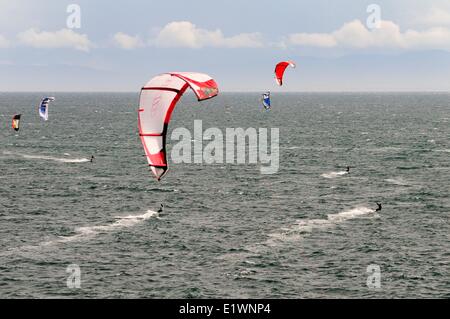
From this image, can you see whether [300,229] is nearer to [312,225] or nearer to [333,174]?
[312,225]

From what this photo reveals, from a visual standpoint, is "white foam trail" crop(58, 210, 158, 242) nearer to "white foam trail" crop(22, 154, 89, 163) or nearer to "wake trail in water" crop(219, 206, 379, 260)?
"wake trail in water" crop(219, 206, 379, 260)

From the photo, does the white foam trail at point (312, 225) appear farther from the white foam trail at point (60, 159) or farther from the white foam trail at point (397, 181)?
the white foam trail at point (60, 159)

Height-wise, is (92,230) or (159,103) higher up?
(159,103)

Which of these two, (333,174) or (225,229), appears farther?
(333,174)

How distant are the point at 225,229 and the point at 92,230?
46.6ft

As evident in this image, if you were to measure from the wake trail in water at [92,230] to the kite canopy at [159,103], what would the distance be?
34.1 meters

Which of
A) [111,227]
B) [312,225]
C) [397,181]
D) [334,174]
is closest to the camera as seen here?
[111,227]

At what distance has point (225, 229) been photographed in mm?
69625

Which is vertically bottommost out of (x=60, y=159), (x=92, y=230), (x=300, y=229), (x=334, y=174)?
(x=300, y=229)

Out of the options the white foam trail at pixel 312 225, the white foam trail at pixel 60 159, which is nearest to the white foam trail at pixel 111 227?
the white foam trail at pixel 312 225

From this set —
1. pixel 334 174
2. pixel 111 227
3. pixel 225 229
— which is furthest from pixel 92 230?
pixel 334 174

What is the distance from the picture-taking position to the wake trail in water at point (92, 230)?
6256 cm
